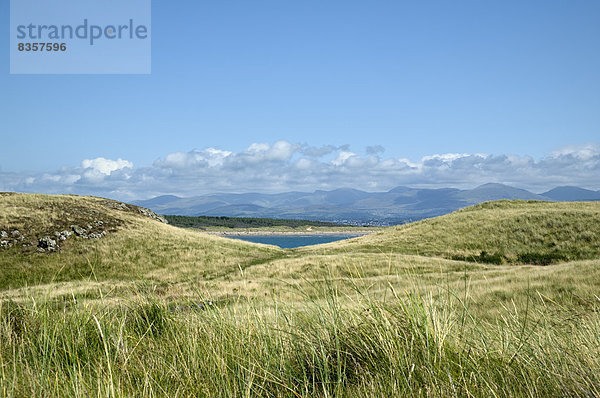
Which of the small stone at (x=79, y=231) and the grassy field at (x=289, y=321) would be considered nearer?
the grassy field at (x=289, y=321)

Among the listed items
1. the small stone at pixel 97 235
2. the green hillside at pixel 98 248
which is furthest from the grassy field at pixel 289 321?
the small stone at pixel 97 235

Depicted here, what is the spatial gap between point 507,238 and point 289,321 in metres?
42.1

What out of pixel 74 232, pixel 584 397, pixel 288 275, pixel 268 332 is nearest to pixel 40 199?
pixel 74 232

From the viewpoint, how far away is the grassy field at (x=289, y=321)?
349 cm

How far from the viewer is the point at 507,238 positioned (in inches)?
1609

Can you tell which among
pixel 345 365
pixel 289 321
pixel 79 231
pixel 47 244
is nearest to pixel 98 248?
pixel 79 231

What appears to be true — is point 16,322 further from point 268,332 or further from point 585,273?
point 585,273

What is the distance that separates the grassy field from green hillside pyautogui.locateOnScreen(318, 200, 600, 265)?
0.83 ft

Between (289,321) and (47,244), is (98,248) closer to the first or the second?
(47,244)

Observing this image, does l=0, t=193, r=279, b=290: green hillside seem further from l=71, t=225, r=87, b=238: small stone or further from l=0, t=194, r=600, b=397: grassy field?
l=0, t=194, r=600, b=397: grassy field

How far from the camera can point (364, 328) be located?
4.18 metres

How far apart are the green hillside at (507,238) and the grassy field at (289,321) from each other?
254mm

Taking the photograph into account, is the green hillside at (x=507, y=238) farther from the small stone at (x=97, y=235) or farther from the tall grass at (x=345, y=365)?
the tall grass at (x=345, y=365)

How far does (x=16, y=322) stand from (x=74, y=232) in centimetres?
3279
